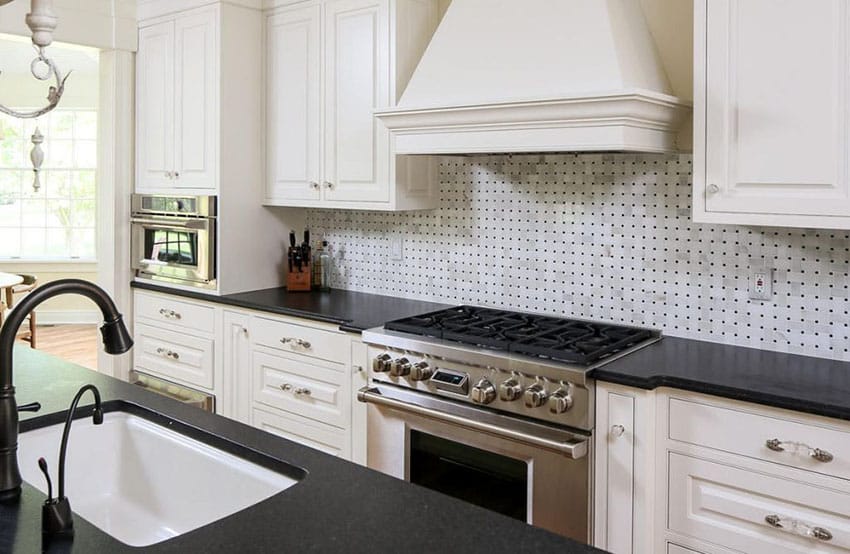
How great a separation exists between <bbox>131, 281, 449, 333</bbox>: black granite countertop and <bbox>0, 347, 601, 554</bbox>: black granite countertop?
1537 mm

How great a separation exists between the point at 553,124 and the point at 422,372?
0.92 m

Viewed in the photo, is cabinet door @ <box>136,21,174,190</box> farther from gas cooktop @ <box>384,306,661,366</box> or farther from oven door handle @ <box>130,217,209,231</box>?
gas cooktop @ <box>384,306,661,366</box>

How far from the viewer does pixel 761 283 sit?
8.27 feet

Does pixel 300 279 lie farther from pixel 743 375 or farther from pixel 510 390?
pixel 743 375

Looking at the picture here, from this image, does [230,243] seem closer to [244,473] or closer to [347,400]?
[347,400]

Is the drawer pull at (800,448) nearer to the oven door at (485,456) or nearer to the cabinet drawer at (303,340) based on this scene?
the oven door at (485,456)

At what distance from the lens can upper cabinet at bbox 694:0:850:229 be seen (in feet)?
6.76

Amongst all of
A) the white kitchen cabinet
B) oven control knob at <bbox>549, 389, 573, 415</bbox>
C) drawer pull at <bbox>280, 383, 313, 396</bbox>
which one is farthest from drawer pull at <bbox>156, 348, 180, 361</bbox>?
the white kitchen cabinet

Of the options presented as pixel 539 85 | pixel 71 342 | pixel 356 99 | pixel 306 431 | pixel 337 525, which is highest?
pixel 356 99

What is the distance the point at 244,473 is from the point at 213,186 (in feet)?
7.53

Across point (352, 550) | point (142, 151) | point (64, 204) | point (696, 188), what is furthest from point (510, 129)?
point (64, 204)

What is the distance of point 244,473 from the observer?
1471 mm

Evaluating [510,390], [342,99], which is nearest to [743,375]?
[510,390]

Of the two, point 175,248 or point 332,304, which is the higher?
point 175,248
